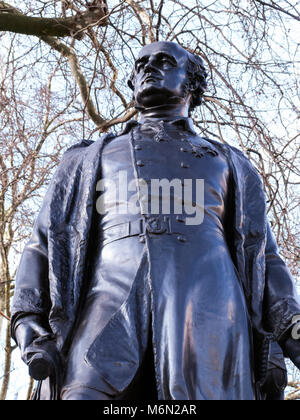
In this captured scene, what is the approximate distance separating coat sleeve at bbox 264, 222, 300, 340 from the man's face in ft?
3.24

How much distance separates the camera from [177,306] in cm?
421

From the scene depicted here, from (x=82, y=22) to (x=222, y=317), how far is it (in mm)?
5123

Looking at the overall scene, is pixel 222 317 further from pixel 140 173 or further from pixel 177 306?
pixel 140 173

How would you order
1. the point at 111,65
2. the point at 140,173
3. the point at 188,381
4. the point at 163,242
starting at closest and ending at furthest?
the point at 188,381 → the point at 163,242 → the point at 140,173 → the point at 111,65

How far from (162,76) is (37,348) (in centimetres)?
172

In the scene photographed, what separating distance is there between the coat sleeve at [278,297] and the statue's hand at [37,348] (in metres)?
0.98

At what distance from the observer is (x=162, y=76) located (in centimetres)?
Answer: 528

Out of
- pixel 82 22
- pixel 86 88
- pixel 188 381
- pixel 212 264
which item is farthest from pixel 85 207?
pixel 86 88

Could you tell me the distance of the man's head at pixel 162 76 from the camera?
17.2 ft

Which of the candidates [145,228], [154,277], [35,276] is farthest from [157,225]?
[35,276]

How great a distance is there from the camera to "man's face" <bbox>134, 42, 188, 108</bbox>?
525cm

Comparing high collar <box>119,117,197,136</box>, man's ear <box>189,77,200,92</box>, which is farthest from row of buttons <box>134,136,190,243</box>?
man's ear <box>189,77,200,92</box>

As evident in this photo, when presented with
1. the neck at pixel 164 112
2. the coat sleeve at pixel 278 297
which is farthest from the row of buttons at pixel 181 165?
the coat sleeve at pixel 278 297

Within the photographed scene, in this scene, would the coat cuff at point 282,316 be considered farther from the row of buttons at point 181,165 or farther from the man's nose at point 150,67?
the man's nose at point 150,67
